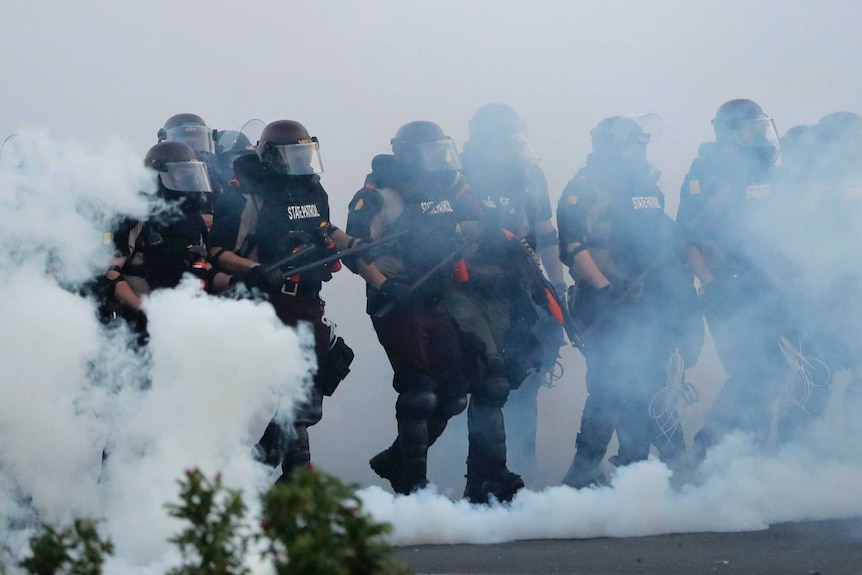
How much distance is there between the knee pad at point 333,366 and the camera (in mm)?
8195

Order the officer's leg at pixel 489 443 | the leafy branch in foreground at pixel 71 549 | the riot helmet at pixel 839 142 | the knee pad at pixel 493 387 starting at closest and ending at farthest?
the leafy branch in foreground at pixel 71 549
the officer's leg at pixel 489 443
the knee pad at pixel 493 387
the riot helmet at pixel 839 142

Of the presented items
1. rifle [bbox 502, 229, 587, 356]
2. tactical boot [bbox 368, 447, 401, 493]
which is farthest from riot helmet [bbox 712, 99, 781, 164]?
tactical boot [bbox 368, 447, 401, 493]

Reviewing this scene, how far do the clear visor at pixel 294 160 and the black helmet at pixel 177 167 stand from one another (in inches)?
15.7

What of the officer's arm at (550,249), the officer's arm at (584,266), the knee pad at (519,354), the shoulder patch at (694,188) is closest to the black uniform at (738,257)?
the shoulder patch at (694,188)

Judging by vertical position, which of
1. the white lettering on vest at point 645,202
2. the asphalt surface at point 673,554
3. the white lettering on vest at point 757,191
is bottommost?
the asphalt surface at point 673,554

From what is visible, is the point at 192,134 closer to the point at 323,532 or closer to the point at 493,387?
the point at 493,387

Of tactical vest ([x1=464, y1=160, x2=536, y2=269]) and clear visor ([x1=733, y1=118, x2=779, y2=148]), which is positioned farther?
clear visor ([x1=733, y1=118, x2=779, y2=148])

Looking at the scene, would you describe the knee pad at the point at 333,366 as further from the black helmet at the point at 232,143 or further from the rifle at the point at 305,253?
the black helmet at the point at 232,143

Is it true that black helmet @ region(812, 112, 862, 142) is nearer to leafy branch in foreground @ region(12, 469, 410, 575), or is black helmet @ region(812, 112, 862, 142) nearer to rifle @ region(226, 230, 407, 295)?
rifle @ region(226, 230, 407, 295)

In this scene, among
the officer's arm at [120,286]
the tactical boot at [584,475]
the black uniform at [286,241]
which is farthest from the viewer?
the tactical boot at [584,475]

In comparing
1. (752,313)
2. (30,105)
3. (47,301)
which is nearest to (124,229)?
(47,301)

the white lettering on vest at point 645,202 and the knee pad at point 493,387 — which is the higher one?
the white lettering on vest at point 645,202

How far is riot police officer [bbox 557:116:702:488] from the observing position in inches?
350

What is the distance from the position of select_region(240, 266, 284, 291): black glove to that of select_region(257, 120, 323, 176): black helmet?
570mm
